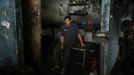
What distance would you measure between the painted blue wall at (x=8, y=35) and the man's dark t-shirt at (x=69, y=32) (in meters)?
1.70

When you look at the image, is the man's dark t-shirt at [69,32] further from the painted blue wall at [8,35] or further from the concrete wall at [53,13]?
the concrete wall at [53,13]

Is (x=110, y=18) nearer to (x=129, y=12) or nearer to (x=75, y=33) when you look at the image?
(x=75, y=33)

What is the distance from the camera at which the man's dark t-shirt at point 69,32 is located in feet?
22.9

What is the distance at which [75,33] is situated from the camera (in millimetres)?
7070

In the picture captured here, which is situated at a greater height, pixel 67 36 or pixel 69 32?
pixel 69 32

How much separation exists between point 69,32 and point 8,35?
1915 millimetres

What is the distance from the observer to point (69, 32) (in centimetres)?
699

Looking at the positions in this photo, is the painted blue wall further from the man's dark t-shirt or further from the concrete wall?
the concrete wall

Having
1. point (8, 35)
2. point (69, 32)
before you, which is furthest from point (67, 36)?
point (8, 35)

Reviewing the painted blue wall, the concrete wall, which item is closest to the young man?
A: the painted blue wall

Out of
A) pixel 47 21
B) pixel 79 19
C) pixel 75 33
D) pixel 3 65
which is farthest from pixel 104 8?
pixel 47 21

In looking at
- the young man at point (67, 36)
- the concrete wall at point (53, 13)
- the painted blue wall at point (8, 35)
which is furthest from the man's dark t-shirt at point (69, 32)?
the concrete wall at point (53, 13)

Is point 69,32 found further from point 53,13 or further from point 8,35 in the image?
point 53,13

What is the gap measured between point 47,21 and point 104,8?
193 inches
